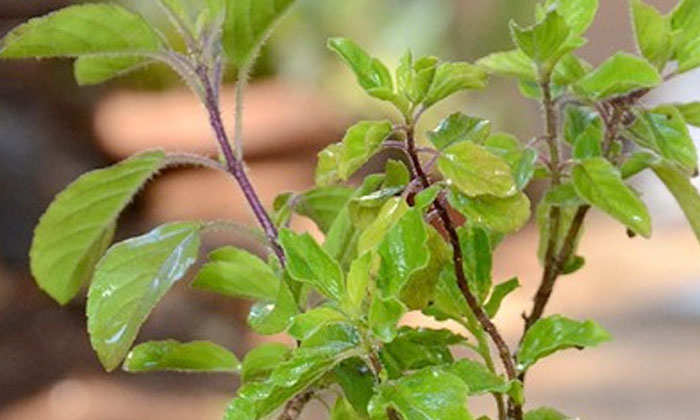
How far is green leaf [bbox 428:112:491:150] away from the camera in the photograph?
0.50 meters

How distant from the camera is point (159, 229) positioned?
57 centimetres

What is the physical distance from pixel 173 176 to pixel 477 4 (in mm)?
1499

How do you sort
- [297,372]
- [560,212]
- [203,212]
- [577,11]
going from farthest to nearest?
[203,212]
[560,212]
[577,11]
[297,372]

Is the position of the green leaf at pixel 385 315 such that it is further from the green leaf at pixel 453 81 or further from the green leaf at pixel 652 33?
the green leaf at pixel 652 33

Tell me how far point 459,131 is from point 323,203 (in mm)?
151

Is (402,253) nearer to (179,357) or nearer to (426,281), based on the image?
(426,281)

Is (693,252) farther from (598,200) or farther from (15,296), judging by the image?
(598,200)

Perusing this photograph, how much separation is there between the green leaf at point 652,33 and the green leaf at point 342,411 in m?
0.23

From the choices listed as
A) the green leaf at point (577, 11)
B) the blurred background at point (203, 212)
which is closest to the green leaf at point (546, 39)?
the green leaf at point (577, 11)

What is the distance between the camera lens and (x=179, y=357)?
Answer: 0.57 metres

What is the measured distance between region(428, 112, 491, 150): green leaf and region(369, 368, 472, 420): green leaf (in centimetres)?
11

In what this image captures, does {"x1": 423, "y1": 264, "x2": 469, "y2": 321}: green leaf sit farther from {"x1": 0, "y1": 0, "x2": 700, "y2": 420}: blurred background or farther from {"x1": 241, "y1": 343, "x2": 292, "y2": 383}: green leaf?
{"x1": 0, "y1": 0, "x2": 700, "y2": 420}: blurred background

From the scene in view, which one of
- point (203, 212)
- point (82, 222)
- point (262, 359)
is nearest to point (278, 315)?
Answer: point (262, 359)

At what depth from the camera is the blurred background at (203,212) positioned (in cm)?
293
